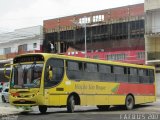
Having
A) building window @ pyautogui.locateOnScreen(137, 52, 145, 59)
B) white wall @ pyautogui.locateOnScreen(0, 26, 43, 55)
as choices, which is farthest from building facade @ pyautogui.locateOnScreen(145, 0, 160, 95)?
white wall @ pyautogui.locateOnScreen(0, 26, 43, 55)

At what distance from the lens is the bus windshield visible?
20.6m

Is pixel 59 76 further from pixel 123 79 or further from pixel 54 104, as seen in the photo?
pixel 123 79

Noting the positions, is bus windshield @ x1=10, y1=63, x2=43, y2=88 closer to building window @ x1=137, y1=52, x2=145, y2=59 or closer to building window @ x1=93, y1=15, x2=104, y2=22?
building window @ x1=137, y1=52, x2=145, y2=59

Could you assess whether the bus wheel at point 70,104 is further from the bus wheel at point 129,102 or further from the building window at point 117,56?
the building window at point 117,56

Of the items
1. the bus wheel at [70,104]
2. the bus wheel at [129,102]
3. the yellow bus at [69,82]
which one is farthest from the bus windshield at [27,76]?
the bus wheel at [129,102]

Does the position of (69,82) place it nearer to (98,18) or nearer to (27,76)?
(27,76)

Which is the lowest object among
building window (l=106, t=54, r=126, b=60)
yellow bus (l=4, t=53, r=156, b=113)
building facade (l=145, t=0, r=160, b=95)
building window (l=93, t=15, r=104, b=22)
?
yellow bus (l=4, t=53, r=156, b=113)

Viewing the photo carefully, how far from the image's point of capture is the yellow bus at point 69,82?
20.6 m

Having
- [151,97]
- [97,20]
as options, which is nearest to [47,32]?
[97,20]

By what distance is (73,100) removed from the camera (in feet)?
73.0

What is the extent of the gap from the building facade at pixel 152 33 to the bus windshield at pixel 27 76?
29.8m

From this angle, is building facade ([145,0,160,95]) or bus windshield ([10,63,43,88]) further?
building facade ([145,0,160,95])

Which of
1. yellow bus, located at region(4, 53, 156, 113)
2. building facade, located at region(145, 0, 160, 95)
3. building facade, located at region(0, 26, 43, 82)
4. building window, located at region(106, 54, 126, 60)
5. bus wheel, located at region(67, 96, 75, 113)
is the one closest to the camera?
yellow bus, located at region(4, 53, 156, 113)

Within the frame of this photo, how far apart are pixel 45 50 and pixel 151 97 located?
124ft
